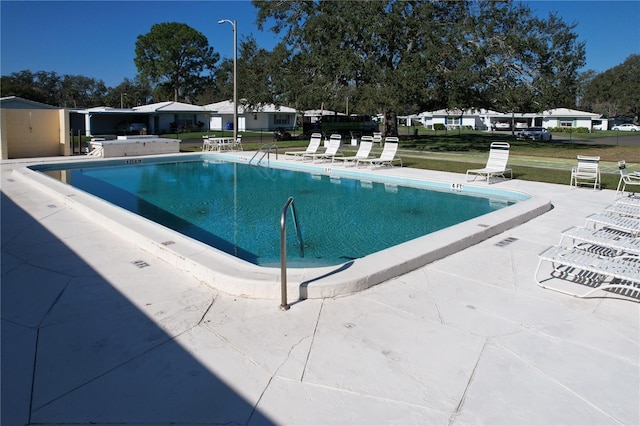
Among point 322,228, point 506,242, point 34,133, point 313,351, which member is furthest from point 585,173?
point 34,133

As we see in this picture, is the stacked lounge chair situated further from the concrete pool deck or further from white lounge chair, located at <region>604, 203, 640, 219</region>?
white lounge chair, located at <region>604, 203, 640, 219</region>

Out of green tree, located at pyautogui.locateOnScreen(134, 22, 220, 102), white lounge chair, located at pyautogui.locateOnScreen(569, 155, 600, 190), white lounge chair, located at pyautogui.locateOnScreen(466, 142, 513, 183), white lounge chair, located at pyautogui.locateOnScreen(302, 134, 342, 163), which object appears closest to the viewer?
white lounge chair, located at pyautogui.locateOnScreen(569, 155, 600, 190)

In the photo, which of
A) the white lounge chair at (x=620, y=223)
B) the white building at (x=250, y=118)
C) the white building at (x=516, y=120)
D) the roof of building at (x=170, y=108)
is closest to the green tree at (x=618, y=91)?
the white building at (x=516, y=120)

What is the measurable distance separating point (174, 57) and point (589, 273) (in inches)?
2483

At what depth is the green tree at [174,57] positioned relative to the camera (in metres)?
60.1

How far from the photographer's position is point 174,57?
60.9 m

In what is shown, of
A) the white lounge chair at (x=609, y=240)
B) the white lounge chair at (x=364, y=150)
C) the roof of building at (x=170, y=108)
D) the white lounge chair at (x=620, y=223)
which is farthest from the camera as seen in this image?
the roof of building at (x=170, y=108)

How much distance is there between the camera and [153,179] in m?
15.8

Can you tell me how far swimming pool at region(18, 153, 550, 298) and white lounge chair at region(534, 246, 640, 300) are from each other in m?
1.38

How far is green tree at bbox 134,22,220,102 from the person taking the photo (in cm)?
Answer: 6006

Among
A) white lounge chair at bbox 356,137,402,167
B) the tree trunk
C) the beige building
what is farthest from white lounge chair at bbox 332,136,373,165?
the tree trunk

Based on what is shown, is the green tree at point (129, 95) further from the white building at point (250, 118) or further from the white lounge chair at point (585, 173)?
the white lounge chair at point (585, 173)

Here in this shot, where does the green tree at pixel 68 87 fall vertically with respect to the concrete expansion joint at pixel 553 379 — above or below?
above

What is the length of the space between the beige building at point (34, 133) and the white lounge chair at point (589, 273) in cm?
2071
